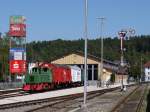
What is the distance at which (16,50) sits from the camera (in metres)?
68.0

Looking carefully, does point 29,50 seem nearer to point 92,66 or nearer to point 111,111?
point 92,66

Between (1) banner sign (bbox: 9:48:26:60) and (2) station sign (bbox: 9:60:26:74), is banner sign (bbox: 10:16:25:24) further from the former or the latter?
(2) station sign (bbox: 9:60:26:74)

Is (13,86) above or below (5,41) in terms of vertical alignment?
below

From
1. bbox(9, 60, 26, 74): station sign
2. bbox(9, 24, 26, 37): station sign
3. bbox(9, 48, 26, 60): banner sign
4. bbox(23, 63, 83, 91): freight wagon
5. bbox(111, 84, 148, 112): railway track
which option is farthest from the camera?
bbox(9, 24, 26, 37): station sign

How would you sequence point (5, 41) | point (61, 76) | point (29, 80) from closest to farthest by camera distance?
point (29, 80)
point (61, 76)
point (5, 41)

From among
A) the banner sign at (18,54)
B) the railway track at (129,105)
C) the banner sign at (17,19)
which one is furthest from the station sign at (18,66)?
the railway track at (129,105)

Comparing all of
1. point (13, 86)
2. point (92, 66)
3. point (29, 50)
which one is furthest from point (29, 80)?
point (29, 50)

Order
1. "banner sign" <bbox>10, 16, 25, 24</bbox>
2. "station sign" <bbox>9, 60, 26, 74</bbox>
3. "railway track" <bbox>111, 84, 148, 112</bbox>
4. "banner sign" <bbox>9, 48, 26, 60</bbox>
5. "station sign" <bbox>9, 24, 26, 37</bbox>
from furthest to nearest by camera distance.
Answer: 1. "station sign" <bbox>9, 24, 26, 37</bbox>
2. "banner sign" <bbox>10, 16, 25, 24</bbox>
3. "station sign" <bbox>9, 60, 26, 74</bbox>
4. "banner sign" <bbox>9, 48, 26, 60</bbox>
5. "railway track" <bbox>111, 84, 148, 112</bbox>

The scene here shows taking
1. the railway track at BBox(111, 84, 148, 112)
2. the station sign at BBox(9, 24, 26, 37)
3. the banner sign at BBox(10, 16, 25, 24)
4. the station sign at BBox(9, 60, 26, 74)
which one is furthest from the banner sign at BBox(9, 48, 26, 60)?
the railway track at BBox(111, 84, 148, 112)

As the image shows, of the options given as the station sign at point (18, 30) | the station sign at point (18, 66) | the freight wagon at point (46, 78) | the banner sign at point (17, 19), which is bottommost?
the freight wagon at point (46, 78)

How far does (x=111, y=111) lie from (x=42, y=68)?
96.8 feet

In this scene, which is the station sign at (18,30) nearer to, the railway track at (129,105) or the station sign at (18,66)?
the station sign at (18,66)

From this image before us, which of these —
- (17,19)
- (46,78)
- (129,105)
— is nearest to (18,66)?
(17,19)

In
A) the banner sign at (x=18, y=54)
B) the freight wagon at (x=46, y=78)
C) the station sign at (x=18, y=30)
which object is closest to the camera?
the freight wagon at (x=46, y=78)
